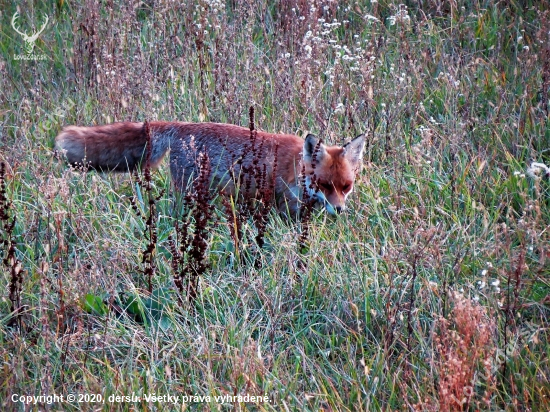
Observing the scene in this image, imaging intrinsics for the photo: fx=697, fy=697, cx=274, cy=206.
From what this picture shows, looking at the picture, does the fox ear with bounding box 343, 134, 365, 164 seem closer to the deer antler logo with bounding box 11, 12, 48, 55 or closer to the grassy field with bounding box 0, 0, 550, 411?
the grassy field with bounding box 0, 0, 550, 411

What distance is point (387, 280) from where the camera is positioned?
13.4 feet

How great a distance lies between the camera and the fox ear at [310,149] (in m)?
5.18

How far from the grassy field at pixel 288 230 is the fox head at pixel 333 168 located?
0.41ft

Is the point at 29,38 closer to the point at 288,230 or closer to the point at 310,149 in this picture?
the point at 310,149

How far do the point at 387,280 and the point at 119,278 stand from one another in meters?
1.63

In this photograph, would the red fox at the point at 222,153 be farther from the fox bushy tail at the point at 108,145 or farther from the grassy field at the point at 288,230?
the grassy field at the point at 288,230

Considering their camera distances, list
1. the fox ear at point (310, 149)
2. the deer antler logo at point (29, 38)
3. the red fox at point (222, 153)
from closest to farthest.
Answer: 1. the fox ear at point (310, 149)
2. the red fox at point (222, 153)
3. the deer antler logo at point (29, 38)

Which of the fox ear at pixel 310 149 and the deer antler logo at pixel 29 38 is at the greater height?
the deer antler logo at pixel 29 38

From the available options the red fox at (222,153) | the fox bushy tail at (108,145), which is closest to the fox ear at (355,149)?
the red fox at (222,153)

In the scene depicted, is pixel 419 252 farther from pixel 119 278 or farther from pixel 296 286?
pixel 119 278

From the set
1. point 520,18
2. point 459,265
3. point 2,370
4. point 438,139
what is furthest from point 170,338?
point 520,18

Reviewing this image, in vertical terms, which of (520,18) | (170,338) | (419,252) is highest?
(520,18)

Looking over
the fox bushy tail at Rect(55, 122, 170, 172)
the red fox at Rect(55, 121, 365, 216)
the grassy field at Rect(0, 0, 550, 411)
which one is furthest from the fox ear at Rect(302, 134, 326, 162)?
the fox bushy tail at Rect(55, 122, 170, 172)

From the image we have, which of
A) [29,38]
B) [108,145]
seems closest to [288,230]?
[108,145]
